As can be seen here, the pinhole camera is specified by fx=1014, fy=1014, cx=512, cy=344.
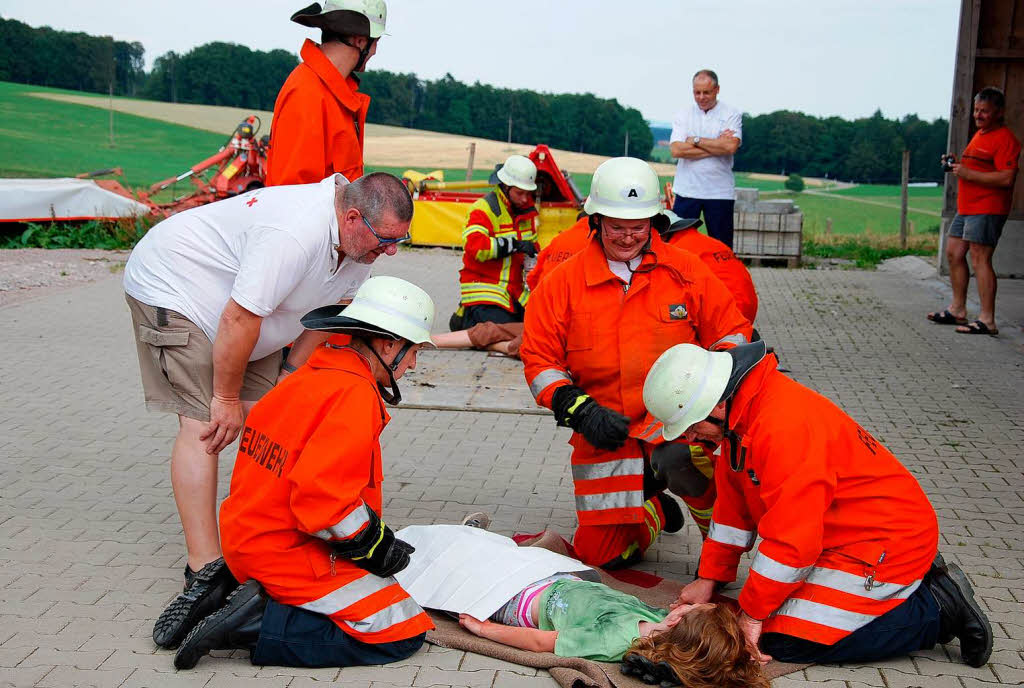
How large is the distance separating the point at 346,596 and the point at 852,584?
5.49 ft

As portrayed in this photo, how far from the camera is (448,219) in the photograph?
1633cm

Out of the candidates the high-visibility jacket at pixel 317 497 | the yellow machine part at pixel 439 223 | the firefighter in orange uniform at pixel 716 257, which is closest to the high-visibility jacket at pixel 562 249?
the firefighter in orange uniform at pixel 716 257

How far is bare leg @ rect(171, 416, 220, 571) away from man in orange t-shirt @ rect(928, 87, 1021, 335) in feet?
25.0

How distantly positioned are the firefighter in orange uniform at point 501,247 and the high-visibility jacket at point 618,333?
13.6 ft

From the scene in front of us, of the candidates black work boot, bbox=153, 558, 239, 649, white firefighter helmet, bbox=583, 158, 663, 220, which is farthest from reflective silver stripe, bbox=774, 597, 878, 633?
black work boot, bbox=153, 558, 239, 649

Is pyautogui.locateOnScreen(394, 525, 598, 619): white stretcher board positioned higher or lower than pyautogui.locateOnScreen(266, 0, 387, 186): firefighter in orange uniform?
lower

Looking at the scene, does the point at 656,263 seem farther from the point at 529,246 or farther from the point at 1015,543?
the point at 529,246

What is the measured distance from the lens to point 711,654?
3.13 metres

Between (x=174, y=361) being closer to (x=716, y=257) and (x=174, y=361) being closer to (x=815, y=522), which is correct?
(x=815, y=522)

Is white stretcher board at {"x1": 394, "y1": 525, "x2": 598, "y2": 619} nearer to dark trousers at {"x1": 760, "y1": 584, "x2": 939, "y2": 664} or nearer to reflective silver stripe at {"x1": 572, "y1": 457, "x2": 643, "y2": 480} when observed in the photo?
reflective silver stripe at {"x1": 572, "y1": 457, "x2": 643, "y2": 480}

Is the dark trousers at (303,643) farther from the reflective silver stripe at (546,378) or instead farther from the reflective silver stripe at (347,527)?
the reflective silver stripe at (546,378)

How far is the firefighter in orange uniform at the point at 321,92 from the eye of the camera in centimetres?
431

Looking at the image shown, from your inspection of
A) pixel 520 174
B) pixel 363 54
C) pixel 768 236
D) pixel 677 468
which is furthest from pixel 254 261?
pixel 768 236

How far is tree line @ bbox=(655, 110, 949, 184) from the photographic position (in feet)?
78.9
